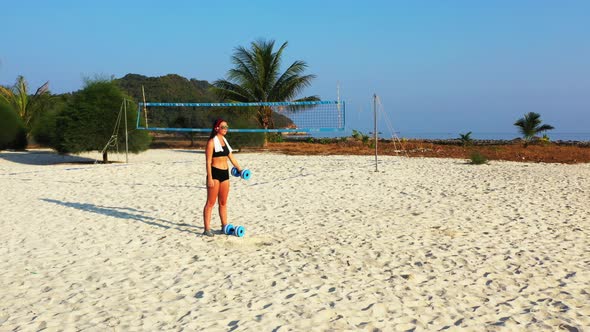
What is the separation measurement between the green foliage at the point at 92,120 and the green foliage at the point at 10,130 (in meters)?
5.53

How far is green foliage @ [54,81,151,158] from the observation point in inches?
572

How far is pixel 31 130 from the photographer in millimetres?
21891

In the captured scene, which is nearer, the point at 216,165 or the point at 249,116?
the point at 216,165

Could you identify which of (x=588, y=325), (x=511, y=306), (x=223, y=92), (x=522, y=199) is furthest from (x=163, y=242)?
(x=223, y=92)

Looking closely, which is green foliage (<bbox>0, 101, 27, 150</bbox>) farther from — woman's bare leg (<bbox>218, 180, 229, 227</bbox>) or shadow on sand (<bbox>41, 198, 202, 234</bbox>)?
woman's bare leg (<bbox>218, 180, 229, 227</bbox>)

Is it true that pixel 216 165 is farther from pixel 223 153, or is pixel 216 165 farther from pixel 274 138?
pixel 274 138

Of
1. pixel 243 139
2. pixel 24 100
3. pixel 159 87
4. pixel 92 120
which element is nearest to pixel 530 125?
pixel 243 139

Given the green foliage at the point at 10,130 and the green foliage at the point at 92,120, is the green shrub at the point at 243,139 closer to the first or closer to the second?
the green foliage at the point at 92,120

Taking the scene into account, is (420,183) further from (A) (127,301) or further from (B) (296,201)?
(A) (127,301)

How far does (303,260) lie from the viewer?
4.74 metres

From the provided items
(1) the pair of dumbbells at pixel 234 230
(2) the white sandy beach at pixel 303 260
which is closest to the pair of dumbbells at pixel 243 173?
(1) the pair of dumbbells at pixel 234 230

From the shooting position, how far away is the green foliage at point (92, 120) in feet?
47.6

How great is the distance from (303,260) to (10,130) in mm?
18480

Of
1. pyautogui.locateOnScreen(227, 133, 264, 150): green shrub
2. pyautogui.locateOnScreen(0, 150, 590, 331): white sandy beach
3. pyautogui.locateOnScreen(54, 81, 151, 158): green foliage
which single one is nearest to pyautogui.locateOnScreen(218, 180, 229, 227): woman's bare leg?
pyautogui.locateOnScreen(0, 150, 590, 331): white sandy beach
